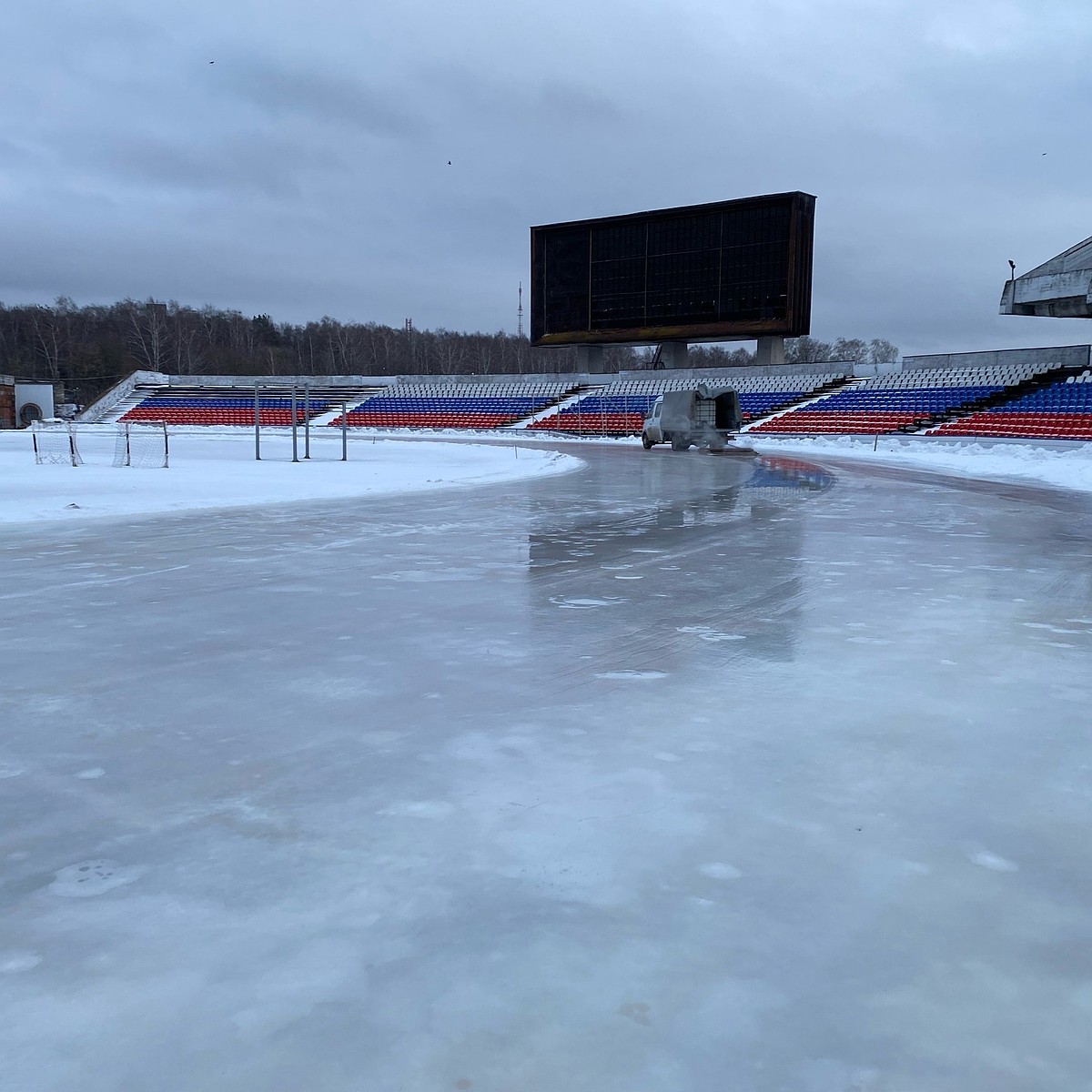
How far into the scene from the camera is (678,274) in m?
47.5

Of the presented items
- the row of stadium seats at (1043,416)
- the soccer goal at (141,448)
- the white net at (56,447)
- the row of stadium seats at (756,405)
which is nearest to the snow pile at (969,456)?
the row of stadium seats at (1043,416)

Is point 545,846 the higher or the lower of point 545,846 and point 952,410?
the lower

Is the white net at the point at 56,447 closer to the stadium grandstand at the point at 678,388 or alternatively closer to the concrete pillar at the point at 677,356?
the stadium grandstand at the point at 678,388

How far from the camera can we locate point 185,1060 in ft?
6.51

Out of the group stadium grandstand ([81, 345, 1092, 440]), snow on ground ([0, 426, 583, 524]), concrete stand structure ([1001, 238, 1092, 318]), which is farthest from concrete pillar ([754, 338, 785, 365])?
snow on ground ([0, 426, 583, 524])

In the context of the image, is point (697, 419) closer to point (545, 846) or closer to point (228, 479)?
point (228, 479)

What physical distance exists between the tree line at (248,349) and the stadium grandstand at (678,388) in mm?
28774

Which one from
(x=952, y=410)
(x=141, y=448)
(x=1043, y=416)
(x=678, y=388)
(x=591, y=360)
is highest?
(x=591, y=360)

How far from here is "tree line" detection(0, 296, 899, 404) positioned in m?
105

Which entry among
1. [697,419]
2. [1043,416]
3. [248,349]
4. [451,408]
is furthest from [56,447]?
[248,349]

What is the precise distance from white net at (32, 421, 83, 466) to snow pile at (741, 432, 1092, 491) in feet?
75.1

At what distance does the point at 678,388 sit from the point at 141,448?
108 ft

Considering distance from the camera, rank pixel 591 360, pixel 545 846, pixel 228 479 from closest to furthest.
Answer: pixel 545 846
pixel 228 479
pixel 591 360

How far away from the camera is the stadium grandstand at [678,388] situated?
39.9m
